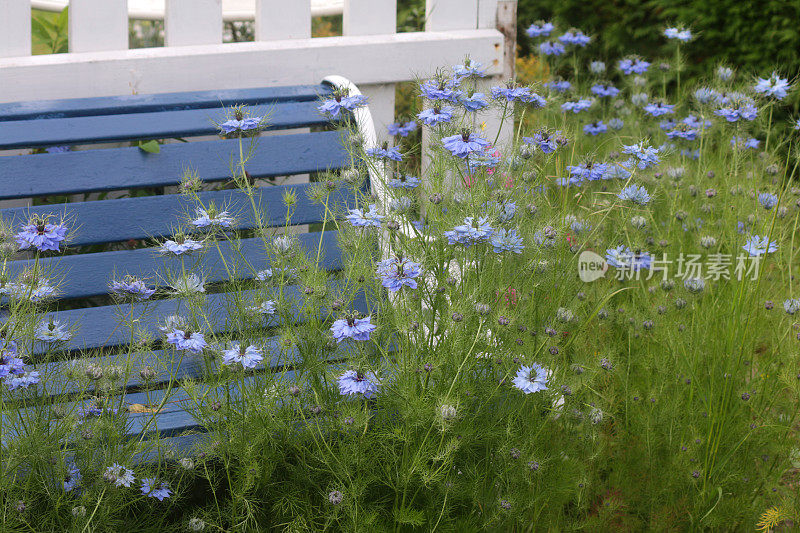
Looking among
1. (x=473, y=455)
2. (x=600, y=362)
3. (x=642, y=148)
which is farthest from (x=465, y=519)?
(x=642, y=148)

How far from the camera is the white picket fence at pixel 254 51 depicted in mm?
2674

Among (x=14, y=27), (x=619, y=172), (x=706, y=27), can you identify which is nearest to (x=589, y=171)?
(x=619, y=172)

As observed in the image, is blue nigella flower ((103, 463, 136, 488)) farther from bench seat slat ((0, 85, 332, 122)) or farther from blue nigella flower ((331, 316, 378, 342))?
bench seat slat ((0, 85, 332, 122))

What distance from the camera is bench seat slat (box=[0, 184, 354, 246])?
2.34m

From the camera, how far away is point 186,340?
1.72m

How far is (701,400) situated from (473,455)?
757 mm

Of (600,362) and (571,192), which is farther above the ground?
(571,192)

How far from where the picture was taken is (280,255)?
1931 millimetres

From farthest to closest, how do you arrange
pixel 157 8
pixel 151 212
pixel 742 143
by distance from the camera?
1. pixel 157 8
2. pixel 742 143
3. pixel 151 212

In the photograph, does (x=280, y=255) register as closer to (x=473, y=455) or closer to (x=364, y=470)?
(x=364, y=470)

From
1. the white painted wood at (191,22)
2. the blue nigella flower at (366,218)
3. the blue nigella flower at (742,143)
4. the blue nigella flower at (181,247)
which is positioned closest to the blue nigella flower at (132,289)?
the blue nigella flower at (181,247)

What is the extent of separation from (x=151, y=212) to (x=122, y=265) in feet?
0.58

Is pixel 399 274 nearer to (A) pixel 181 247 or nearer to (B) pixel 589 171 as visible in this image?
(A) pixel 181 247

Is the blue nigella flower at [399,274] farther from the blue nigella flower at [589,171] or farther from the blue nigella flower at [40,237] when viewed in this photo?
the blue nigella flower at [589,171]
